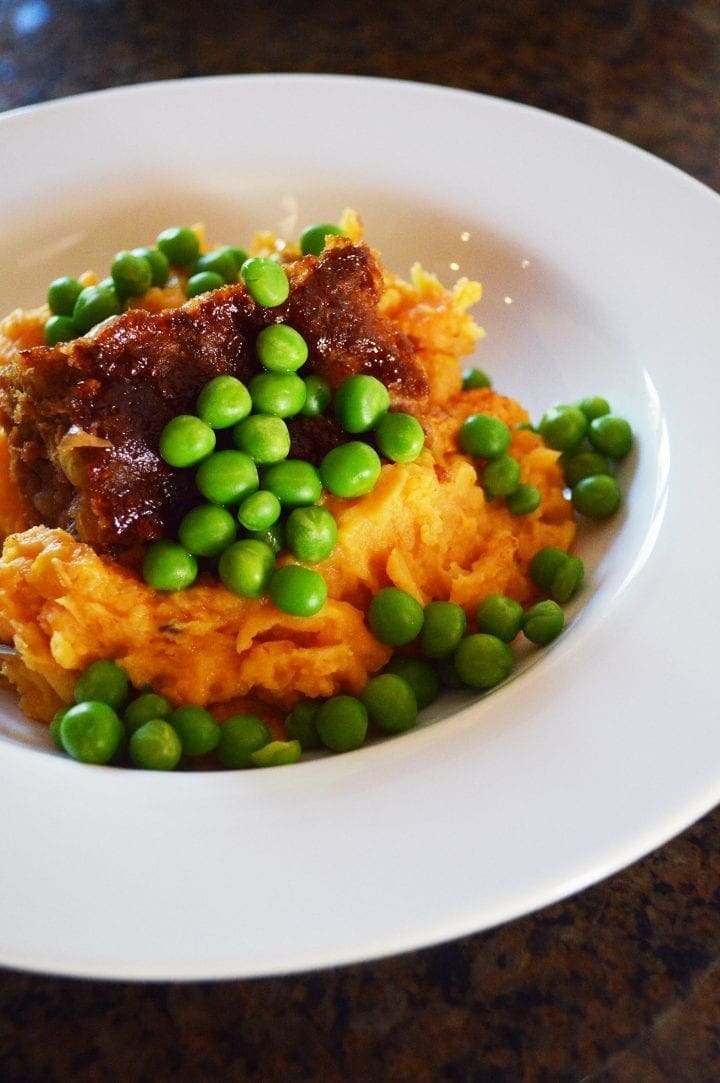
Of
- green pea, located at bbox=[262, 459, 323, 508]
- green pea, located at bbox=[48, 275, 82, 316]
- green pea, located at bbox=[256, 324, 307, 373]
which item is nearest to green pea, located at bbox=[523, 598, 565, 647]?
green pea, located at bbox=[262, 459, 323, 508]

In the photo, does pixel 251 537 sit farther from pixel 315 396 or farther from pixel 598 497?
pixel 598 497

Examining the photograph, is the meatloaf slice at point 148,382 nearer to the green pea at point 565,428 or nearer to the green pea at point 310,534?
the green pea at point 310,534

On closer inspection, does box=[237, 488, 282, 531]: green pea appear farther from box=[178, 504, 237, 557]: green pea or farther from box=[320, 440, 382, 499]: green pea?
box=[320, 440, 382, 499]: green pea

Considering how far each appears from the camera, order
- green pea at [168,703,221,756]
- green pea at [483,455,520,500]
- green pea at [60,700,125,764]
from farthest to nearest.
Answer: green pea at [483,455,520,500], green pea at [168,703,221,756], green pea at [60,700,125,764]

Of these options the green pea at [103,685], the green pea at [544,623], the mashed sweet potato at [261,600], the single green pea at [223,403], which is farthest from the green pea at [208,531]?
the green pea at [544,623]

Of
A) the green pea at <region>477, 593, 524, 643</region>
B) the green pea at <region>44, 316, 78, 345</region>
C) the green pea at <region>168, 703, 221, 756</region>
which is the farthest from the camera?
the green pea at <region>44, 316, 78, 345</region>

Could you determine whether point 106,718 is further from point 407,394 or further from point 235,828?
point 407,394

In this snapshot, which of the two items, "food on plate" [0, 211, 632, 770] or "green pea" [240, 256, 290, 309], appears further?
"green pea" [240, 256, 290, 309]
